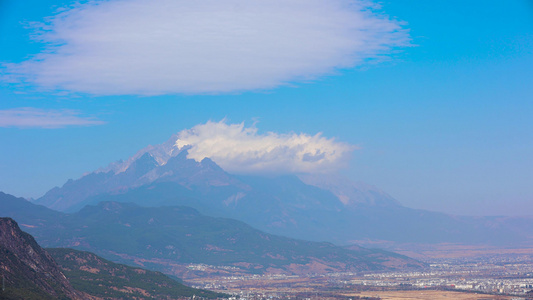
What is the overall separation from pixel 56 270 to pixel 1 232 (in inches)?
733

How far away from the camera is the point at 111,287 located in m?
194

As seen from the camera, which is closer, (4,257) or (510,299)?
(4,257)

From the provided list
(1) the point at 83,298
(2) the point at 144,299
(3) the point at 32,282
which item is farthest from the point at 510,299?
(3) the point at 32,282

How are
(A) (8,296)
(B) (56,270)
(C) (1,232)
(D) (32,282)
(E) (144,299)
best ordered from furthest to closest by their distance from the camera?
(E) (144,299) < (B) (56,270) < (C) (1,232) < (D) (32,282) < (A) (8,296)

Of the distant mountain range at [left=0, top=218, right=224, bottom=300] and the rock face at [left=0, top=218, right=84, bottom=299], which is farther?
the rock face at [left=0, top=218, right=84, bottom=299]

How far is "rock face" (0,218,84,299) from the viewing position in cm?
13975

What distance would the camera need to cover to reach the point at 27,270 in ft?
506

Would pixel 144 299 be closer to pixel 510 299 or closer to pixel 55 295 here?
pixel 55 295

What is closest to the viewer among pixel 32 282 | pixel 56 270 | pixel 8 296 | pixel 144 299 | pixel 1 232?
pixel 8 296

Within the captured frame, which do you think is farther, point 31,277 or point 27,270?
point 27,270

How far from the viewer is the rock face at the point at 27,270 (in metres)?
140

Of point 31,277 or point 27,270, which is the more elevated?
point 27,270

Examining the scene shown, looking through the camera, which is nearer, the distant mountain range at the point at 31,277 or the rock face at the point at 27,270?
the distant mountain range at the point at 31,277

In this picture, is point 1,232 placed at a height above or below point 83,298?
above
